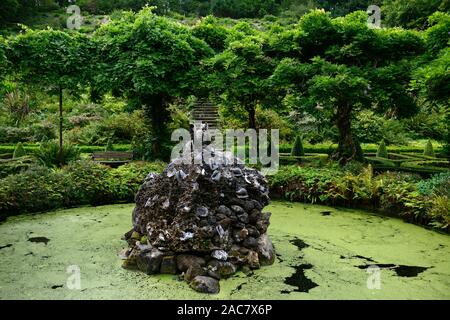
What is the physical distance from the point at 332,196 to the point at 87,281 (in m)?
7.06

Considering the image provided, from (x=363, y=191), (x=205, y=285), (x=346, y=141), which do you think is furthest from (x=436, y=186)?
(x=205, y=285)

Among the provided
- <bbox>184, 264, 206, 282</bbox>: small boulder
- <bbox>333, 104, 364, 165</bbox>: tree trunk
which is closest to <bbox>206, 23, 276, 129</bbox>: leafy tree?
<bbox>333, 104, 364, 165</bbox>: tree trunk

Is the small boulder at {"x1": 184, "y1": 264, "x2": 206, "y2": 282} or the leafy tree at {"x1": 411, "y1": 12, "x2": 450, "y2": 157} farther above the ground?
the leafy tree at {"x1": 411, "y1": 12, "x2": 450, "y2": 157}

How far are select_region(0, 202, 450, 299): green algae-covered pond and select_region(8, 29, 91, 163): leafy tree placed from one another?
18.8ft

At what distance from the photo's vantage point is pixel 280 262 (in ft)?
23.7

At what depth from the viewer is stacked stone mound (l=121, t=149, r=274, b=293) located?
262 inches

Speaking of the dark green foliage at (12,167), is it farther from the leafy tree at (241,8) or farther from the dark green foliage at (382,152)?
the leafy tree at (241,8)

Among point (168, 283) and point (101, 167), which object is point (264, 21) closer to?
point (101, 167)

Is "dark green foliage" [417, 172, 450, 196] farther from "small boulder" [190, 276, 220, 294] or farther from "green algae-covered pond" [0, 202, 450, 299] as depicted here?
"small boulder" [190, 276, 220, 294]

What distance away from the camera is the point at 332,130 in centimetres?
2217

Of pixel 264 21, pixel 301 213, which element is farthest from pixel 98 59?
pixel 264 21

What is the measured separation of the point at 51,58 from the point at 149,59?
3071mm

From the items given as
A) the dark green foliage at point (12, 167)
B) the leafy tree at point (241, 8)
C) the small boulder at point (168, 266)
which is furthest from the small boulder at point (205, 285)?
the leafy tree at point (241, 8)

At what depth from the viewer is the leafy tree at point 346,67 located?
12688mm
